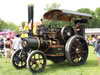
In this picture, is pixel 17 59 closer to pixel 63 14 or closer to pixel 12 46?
pixel 12 46

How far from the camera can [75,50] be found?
6250 mm

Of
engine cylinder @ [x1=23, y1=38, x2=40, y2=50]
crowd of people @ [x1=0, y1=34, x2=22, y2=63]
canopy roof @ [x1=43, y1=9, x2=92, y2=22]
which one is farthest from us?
crowd of people @ [x1=0, y1=34, x2=22, y2=63]

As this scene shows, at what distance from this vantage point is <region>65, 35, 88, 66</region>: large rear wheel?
591 centimetres

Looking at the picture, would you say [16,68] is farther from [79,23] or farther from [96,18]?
[96,18]

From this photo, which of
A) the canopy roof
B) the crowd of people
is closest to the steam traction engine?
the canopy roof

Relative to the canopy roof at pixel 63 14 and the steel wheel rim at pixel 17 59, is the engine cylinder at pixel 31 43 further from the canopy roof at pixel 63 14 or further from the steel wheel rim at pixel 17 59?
the canopy roof at pixel 63 14

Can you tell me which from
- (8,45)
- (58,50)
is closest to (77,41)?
(58,50)

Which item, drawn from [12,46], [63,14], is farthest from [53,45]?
[12,46]

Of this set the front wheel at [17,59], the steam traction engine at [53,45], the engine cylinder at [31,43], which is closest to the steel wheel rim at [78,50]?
the steam traction engine at [53,45]

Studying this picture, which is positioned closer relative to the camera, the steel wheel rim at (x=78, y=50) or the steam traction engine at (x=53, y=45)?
the steam traction engine at (x=53, y=45)

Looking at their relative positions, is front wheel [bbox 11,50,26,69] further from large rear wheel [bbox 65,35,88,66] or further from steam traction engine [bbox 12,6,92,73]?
large rear wheel [bbox 65,35,88,66]

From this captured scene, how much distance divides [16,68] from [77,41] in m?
2.56

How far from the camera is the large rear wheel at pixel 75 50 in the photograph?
591 centimetres

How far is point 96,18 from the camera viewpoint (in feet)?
173
